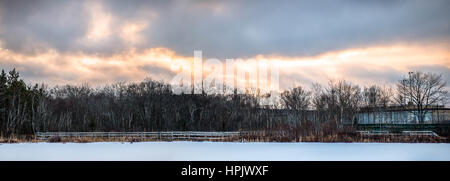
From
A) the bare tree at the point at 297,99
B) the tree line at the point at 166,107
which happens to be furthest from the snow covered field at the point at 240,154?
the bare tree at the point at 297,99

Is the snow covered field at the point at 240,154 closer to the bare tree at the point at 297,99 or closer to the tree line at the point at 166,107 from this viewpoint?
the tree line at the point at 166,107

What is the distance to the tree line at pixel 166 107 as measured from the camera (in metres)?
33.1

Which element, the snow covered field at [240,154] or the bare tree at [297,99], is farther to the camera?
the bare tree at [297,99]

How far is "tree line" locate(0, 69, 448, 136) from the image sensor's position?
33125mm

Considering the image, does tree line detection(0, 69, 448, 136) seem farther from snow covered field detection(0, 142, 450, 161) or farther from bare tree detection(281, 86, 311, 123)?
snow covered field detection(0, 142, 450, 161)

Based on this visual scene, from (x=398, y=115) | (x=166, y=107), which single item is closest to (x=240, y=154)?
(x=166, y=107)

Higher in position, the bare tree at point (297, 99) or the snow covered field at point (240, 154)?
the bare tree at point (297, 99)

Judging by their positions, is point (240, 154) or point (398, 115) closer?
point (240, 154)

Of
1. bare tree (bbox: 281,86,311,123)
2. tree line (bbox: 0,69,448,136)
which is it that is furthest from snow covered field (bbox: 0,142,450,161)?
bare tree (bbox: 281,86,311,123)

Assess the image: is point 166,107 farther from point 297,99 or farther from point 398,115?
point 398,115

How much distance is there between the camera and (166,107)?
39250 mm

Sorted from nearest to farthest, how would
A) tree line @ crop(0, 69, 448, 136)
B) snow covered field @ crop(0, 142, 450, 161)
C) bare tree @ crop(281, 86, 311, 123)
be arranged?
snow covered field @ crop(0, 142, 450, 161)
tree line @ crop(0, 69, 448, 136)
bare tree @ crop(281, 86, 311, 123)
